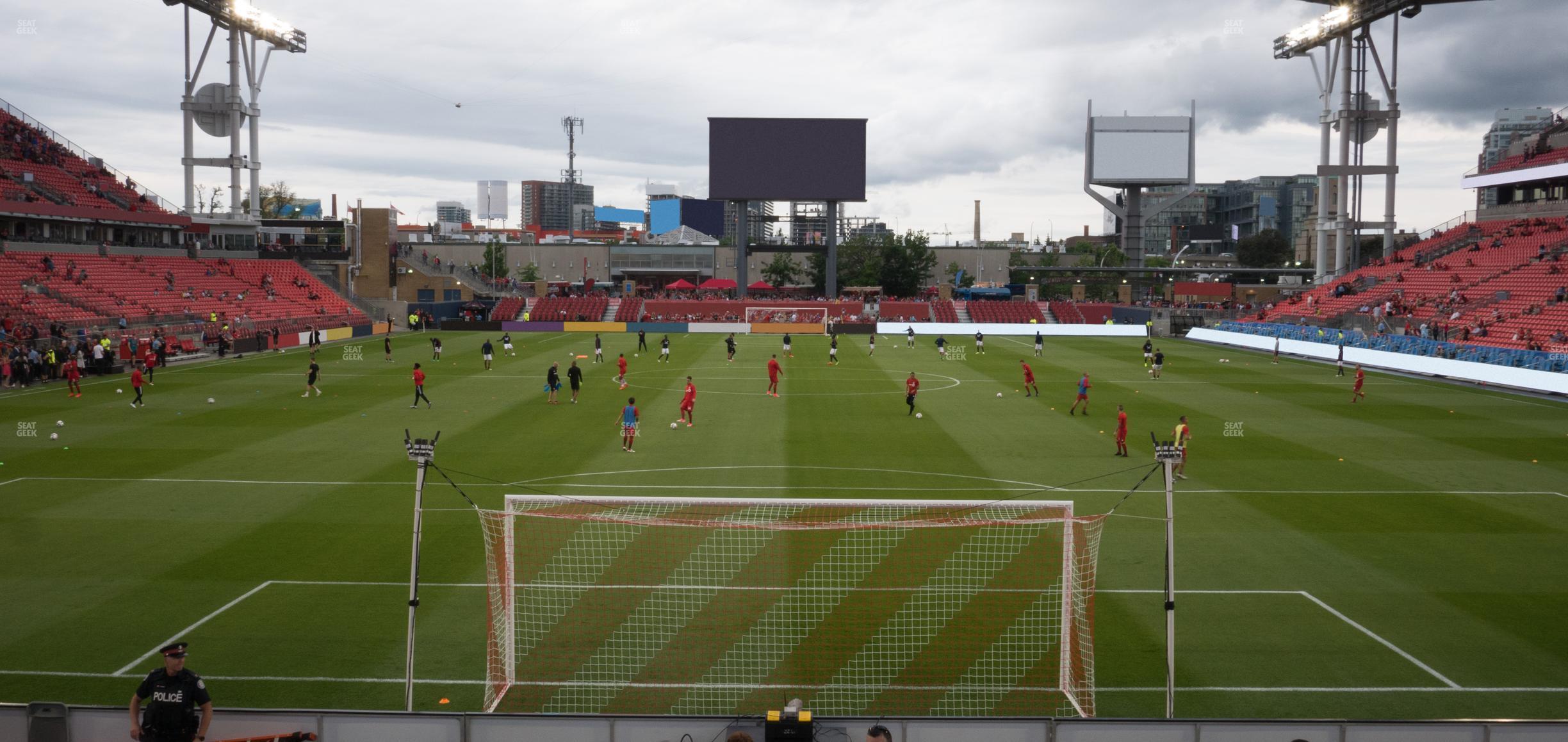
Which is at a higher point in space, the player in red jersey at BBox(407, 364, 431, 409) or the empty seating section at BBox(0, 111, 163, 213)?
the empty seating section at BBox(0, 111, 163, 213)

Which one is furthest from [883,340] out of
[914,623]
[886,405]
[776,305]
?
[914,623]

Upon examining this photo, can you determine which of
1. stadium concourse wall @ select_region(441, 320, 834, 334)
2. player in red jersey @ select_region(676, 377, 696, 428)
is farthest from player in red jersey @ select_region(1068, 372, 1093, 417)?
stadium concourse wall @ select_region(441, 320, 834, 334)

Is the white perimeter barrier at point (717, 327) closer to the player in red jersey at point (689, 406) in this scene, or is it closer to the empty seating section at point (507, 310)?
the empty seating section at point (507, 310)

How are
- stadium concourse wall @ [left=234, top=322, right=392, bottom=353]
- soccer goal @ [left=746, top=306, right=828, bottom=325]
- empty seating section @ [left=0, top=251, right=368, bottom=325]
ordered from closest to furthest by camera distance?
empty seating section @ [left=0, top=251, right=368, bottom=325], stadium concourse wall @ [left=234, top=322, right=392, bottom=353], soccer goal @ [left=746, top=306, right=828, bottom=325]

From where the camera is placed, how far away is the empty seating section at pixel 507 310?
276 ft

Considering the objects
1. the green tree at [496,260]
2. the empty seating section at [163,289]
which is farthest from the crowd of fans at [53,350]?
the green tree at [496,260]

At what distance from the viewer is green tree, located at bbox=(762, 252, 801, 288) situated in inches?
4624

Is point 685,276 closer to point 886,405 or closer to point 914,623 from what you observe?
point 886,405

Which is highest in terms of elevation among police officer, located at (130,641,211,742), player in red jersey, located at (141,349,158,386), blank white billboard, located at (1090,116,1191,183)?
blank white billboard, located at (1090,116,1191,183)

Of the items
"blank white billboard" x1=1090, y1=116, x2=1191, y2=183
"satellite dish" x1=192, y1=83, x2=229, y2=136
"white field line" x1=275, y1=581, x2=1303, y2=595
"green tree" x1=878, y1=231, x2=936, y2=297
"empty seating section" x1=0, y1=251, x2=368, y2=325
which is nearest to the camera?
"white field line" x1=275, y1=581, x2=1303, y2=595

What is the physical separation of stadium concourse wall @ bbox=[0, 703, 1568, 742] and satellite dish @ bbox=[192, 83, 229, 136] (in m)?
63.9

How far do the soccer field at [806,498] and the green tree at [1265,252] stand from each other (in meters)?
111

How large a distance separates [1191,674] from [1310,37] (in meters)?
68.9

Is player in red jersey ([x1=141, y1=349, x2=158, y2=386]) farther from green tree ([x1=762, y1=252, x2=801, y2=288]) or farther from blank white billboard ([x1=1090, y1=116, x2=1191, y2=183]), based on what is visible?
blank white billboard ([x1=1090, y1=116, x2=1191, y2=183])
